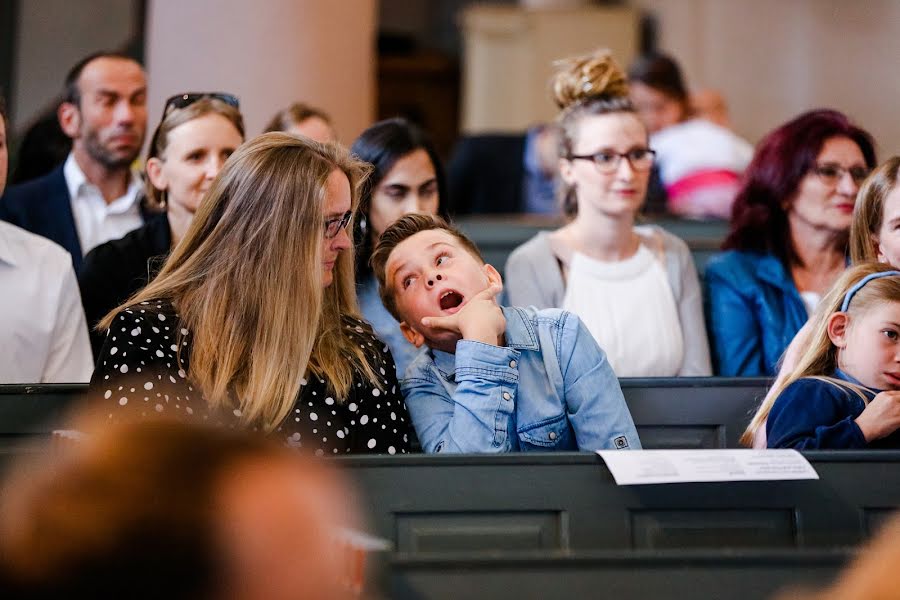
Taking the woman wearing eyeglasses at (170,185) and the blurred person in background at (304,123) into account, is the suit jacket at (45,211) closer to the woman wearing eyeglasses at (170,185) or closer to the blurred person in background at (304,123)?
the woman wearing eyeglasses at (170,185)

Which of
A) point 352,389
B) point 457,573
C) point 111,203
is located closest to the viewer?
point 457,573

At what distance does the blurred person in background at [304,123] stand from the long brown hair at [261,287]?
55.9 inches

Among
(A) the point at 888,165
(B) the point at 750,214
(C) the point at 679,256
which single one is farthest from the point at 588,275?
(A) the point at 888,165

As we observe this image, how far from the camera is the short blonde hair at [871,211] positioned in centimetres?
318

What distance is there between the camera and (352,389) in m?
2.48

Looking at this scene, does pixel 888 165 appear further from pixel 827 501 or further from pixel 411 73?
pixel 411 73

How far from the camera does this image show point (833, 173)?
371cm

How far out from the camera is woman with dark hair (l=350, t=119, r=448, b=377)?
352 centimetres

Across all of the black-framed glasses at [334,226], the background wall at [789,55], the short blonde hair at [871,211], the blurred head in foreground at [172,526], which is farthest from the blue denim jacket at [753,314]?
the background wall at [789,55]

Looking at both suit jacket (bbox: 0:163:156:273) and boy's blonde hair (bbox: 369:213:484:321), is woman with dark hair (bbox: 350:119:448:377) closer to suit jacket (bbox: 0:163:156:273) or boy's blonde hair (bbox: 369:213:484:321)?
boy's blonde hair (bbox: 369:213:484:321)

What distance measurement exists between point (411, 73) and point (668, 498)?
957cm

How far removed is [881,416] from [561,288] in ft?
4.27

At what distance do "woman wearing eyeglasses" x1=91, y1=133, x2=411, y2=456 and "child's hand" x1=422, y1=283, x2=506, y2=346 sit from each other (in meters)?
0.16

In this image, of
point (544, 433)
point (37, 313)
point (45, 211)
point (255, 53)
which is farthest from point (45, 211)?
point (544, 433)
